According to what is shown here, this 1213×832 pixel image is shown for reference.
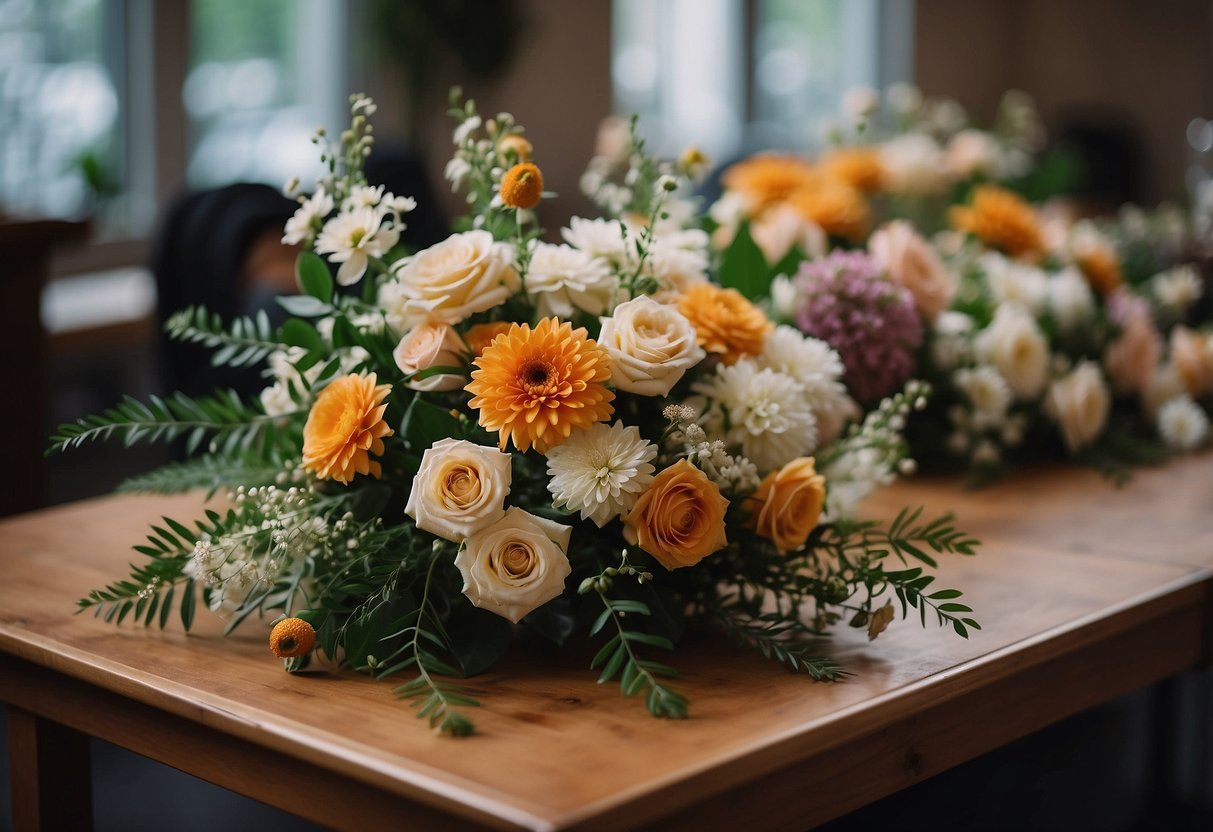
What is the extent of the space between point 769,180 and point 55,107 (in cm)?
316

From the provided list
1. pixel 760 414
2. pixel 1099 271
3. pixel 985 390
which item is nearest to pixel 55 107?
pixel 1099 271

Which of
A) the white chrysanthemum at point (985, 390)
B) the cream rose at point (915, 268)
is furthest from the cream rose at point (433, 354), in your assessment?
the white chrysanthemum at point (985, 390)

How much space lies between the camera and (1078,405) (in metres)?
1.78

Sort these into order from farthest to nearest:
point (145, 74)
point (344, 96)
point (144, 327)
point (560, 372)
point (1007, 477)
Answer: point (344, 96) → point (145, 74) → point (144, 327) → point (1007, 477) → point (560, 372)

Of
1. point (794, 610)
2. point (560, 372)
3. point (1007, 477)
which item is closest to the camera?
point (560, 372)

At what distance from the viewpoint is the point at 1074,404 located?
1783mm

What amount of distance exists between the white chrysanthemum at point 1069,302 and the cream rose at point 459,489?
3.87ft

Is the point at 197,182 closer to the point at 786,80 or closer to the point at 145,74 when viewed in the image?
the point at 145,74

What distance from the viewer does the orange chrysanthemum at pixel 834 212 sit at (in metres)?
1.89

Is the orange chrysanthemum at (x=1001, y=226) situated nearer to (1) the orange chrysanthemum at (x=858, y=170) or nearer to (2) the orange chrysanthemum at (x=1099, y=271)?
(2) the orange chrysanthemum at (x=1099, y=271)

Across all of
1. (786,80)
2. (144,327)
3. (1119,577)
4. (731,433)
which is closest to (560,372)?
(731,433)

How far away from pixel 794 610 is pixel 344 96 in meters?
4.74

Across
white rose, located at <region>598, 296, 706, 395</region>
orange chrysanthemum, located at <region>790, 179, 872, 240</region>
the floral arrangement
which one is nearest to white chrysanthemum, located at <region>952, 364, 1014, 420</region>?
orange chrysanthemum, located at <region>790, 179, 872, 240</region>

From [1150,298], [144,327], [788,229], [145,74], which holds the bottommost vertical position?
[144,327]
